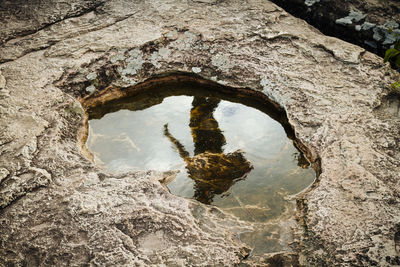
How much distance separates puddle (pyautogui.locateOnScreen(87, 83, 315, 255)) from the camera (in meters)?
1.85

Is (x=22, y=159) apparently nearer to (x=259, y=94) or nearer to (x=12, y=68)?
(x=12, y=68)

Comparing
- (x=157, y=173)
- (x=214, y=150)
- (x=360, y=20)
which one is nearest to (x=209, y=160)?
(x=214, y=150)

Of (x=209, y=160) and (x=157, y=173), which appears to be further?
(x=209, y=160)

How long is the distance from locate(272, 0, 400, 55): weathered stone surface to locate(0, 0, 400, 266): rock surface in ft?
1.23

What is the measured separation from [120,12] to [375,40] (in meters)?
2.55

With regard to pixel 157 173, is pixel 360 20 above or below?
above

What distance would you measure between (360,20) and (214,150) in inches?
79.0

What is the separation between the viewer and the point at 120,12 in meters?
3.19

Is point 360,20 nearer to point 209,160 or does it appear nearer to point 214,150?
point 214,150

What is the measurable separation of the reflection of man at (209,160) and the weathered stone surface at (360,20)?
1637 mm

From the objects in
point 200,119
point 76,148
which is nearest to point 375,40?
point 200,119

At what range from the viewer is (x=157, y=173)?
6.10 feet

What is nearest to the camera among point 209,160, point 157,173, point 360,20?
point 157,173

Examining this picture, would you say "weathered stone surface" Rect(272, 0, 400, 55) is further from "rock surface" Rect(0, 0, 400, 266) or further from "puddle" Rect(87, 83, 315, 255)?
"puddle" Rect(87, 83, 315, 255)
